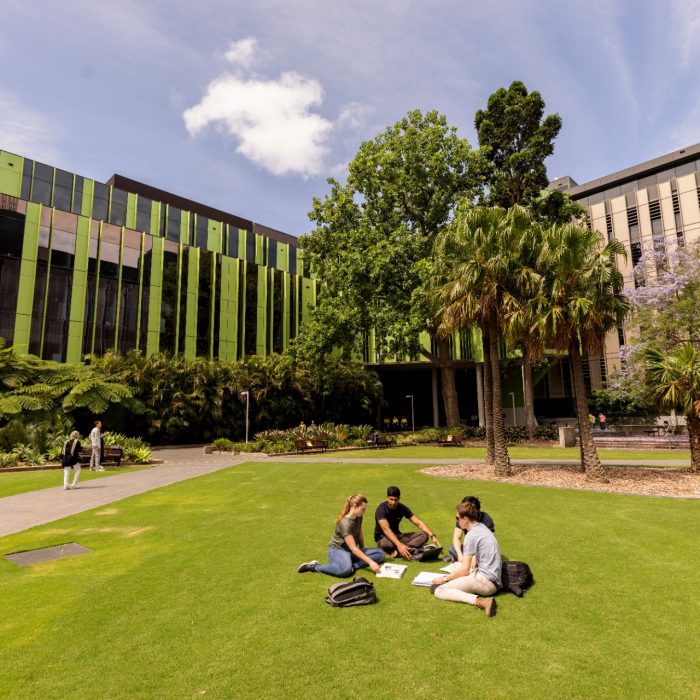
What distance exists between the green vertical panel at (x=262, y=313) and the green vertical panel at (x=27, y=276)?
55.9 ft

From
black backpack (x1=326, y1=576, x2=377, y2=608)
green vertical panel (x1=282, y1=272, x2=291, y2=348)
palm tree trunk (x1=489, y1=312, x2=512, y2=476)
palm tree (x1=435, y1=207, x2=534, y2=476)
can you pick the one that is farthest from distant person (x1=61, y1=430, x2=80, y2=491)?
green vertical panel (x1=282, y1=272, x2=291, y2=348)

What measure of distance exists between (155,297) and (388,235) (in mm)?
19233

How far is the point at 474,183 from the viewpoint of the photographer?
1218 inches

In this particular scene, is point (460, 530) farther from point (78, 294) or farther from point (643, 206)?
point (643, 206)

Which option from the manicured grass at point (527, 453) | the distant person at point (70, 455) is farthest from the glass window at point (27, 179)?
the distant person at point (70, 455)

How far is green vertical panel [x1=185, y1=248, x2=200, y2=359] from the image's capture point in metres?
38.4

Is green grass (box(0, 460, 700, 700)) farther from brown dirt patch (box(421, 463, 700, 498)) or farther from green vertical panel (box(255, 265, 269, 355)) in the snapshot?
green vertical panel (box(255, 265, 269, 355))

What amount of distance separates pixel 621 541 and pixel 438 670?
539 centimetres

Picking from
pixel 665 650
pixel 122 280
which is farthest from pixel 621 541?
pixel 122 280

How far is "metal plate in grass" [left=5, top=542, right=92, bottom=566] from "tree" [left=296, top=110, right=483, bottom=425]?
20.8 meters

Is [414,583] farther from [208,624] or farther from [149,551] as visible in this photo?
[149,551]

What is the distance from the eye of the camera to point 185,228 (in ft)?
146

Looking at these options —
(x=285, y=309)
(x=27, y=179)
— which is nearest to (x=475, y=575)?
(x=285, y=309)

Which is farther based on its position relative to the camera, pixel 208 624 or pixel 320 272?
pixel 320 272
